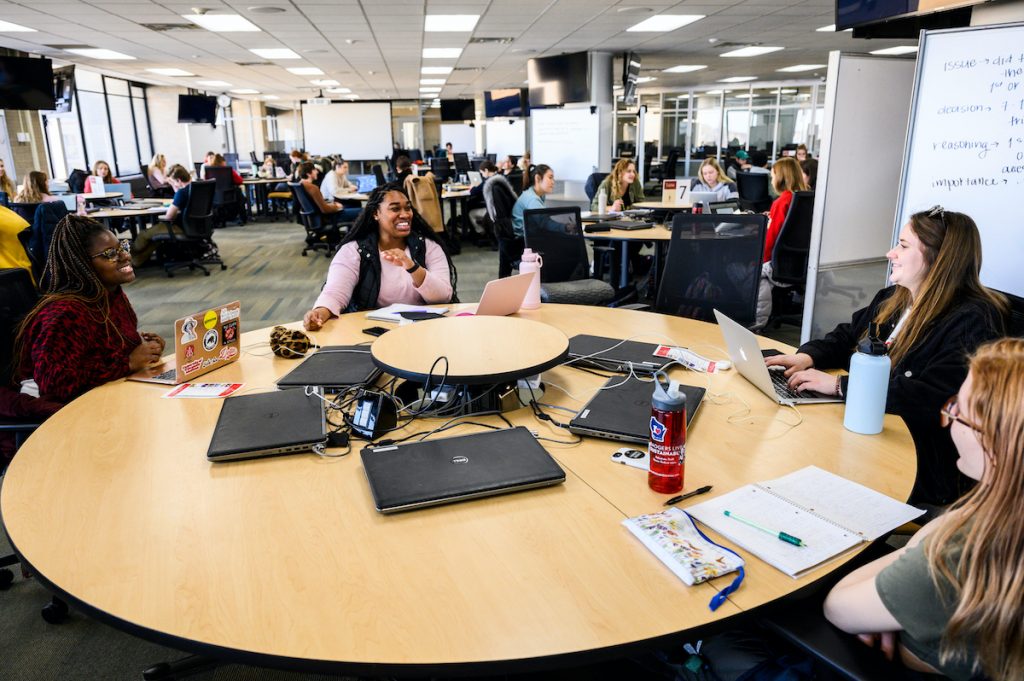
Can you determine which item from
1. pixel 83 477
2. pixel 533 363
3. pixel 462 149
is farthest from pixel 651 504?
pixel 462 149

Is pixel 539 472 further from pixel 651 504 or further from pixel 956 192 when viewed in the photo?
pixel 956 192

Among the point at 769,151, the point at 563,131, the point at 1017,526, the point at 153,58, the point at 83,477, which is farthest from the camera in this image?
the point at 769,151

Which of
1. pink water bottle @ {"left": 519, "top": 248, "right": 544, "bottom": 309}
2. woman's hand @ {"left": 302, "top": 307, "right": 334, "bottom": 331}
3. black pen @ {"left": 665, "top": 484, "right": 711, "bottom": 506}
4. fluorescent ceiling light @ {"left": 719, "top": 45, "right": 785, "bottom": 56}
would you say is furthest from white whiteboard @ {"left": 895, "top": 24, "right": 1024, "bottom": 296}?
fluorescent ceiling light @ {"left": 719, "top": 45, "right": 785, "bottom": 56}

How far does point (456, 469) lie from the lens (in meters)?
1.35

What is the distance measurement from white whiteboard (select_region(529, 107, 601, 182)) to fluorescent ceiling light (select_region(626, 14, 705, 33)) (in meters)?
1.36

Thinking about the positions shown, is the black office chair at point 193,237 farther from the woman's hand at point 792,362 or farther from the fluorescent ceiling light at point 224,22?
the woman's hand at point 792,362

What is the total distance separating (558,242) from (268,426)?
255 centimetres

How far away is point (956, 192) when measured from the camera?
2969mm

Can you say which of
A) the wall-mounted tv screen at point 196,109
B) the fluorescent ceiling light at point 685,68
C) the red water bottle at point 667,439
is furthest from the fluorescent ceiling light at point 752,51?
the wall-mounted tv screen at point 196,109

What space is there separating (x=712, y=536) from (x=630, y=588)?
219 mm

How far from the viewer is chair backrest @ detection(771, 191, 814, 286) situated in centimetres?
449

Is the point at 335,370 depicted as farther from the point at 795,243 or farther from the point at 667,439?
the point at 795,243

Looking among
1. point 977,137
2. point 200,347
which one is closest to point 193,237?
point 200,347

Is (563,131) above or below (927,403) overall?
above
